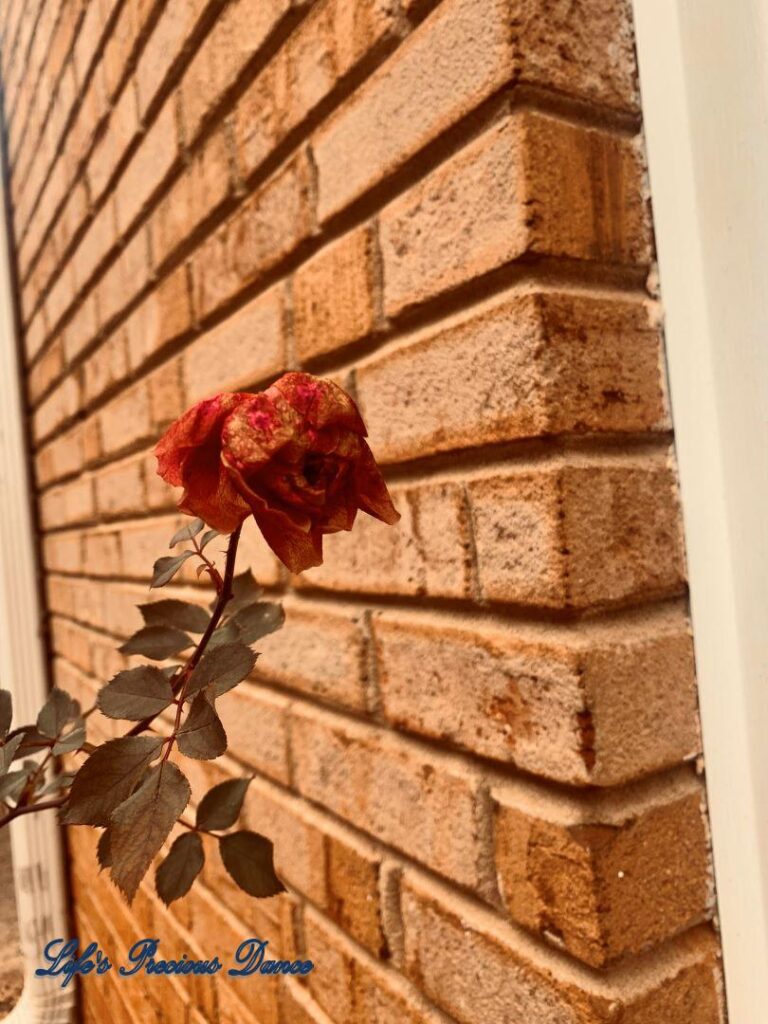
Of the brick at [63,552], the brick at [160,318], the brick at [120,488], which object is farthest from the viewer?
the brick at [63,552]

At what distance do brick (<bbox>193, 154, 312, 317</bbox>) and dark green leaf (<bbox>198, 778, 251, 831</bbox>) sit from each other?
47cm

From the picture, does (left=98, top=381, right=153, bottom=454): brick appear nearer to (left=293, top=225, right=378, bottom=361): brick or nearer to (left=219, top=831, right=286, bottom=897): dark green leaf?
(left=293, top=225, right=378, bottom=361): brick

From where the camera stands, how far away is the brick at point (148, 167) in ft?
3.31

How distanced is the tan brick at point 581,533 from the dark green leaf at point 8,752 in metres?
0.31

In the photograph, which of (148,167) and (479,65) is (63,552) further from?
(479,65)

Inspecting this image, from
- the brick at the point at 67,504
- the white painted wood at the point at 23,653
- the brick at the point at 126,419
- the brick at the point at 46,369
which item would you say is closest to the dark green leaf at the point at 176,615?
the brick at the point at 126,419

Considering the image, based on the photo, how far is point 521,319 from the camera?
50 centimetres

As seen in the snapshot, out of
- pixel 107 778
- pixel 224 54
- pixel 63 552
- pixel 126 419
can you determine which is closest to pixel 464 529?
pixel 107 778

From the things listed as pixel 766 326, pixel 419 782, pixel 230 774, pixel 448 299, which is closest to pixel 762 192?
pixel 766 326

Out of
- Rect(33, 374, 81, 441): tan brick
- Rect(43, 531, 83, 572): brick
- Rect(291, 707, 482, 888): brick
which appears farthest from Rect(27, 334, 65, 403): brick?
Rect(291, 707, 482, 888): brick

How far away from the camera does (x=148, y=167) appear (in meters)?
1.10

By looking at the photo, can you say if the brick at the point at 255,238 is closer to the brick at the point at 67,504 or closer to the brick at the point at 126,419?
the brick at the point at 126,419

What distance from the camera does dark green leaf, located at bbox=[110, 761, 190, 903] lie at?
0.40 m

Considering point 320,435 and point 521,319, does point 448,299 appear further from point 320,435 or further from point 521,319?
point 320,435
